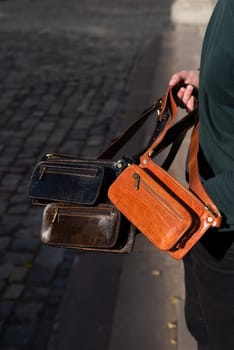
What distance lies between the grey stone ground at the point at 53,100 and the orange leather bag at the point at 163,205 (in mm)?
1630

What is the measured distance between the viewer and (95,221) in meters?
1.95

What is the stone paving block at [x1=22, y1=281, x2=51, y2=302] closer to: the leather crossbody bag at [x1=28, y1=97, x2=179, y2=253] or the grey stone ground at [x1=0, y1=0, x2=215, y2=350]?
the grey stone ground at [x1=0, y1=0, x2=215, y2=350]

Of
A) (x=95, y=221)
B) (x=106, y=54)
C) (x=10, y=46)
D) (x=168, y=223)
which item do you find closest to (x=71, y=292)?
(x=95, y=221)

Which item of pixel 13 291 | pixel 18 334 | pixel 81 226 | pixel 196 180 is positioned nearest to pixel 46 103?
pixel 13 291

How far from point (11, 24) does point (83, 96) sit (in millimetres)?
5519

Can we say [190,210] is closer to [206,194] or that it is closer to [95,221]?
[206,194]

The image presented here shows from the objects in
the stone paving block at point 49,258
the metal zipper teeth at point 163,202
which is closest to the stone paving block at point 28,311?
the stone paving block at point 49,258

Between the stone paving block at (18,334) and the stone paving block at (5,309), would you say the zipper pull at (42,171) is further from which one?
the stone paving block at (5,309)

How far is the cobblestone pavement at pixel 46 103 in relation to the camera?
3855mm

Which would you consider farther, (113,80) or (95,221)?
(113,80)

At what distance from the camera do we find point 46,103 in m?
7.74

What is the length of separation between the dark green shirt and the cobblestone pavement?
6.05ft

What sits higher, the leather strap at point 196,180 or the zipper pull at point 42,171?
the leather strap at point 196,180

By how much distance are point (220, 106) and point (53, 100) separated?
20.3 ft
